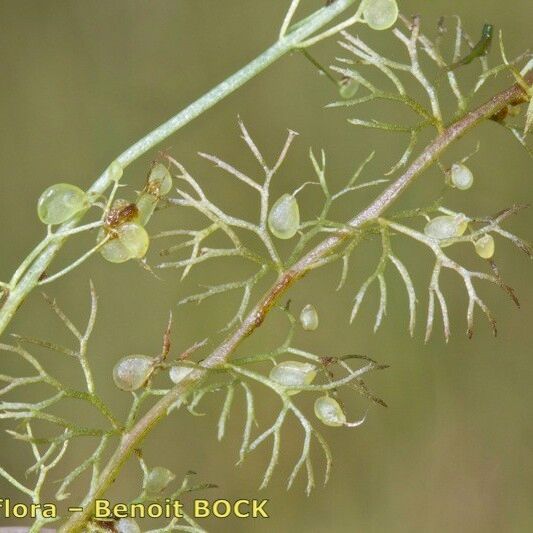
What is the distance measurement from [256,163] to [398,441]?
467 millimetres

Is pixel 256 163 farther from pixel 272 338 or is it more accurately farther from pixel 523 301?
pixel 523 301

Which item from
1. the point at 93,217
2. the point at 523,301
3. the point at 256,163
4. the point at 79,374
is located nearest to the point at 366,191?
the point at 256,163

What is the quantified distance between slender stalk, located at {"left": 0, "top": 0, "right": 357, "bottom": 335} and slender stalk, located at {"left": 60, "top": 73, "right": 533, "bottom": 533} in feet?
0.49

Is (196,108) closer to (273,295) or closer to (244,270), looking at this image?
(273,295)

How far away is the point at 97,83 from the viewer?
129cm

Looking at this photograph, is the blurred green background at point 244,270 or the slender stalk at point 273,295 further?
the blurred green background at point 244,270

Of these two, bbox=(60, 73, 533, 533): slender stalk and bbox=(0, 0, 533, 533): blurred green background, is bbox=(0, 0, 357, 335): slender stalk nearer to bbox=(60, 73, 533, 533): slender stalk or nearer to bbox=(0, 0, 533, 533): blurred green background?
bbox=(60, 73, 533, 533): slender stalk

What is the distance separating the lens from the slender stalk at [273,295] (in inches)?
29.5

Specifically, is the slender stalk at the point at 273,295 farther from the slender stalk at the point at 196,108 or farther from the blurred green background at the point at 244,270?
the blurred green background at the point at 244,270

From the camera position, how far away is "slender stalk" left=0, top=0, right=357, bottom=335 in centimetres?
73

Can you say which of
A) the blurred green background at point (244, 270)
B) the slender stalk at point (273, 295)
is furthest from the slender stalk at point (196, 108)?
the blurred green background at point (244, 270)

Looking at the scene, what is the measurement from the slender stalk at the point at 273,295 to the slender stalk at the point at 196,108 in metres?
0.15

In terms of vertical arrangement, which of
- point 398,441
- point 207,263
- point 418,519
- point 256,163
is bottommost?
point 418,519

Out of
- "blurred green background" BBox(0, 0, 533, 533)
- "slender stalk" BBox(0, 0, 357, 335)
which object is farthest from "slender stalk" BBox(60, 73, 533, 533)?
"blurred green background" BBox(0, 0, 533, 533)
